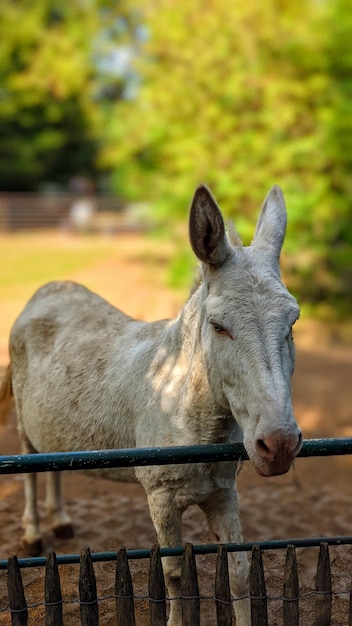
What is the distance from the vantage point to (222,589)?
89.7 inches

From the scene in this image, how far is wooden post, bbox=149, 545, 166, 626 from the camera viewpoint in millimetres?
2227

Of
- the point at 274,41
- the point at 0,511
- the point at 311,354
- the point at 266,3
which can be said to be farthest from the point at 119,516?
the point at 266,3

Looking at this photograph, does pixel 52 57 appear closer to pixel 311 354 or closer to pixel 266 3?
pixel 266 3

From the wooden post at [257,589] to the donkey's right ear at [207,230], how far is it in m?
1.11

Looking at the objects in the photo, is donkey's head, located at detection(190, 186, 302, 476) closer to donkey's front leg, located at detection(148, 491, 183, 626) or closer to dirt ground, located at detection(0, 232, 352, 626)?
donkey's front leg, located at detection(148, 491, 183, 626)

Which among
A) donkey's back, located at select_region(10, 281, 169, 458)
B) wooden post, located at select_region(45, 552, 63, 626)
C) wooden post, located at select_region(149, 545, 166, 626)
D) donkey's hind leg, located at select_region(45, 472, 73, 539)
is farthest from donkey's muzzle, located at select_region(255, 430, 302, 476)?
donkey's hind leg, located at select_region(45, 472, 73, 539)

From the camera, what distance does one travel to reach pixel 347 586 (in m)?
2.95

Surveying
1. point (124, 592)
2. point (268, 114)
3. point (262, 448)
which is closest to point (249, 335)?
point (262, 448)

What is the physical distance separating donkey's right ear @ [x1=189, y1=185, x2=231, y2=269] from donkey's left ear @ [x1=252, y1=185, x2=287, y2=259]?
0.81 feet

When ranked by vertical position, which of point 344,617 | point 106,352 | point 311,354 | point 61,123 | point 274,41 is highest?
point 61,123

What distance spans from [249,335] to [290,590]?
3.33 feet

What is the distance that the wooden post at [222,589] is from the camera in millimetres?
2242

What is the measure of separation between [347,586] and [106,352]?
5.66 ft

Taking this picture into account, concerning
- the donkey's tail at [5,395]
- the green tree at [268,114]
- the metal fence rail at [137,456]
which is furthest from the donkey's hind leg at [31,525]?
the green tree at [268,114]
